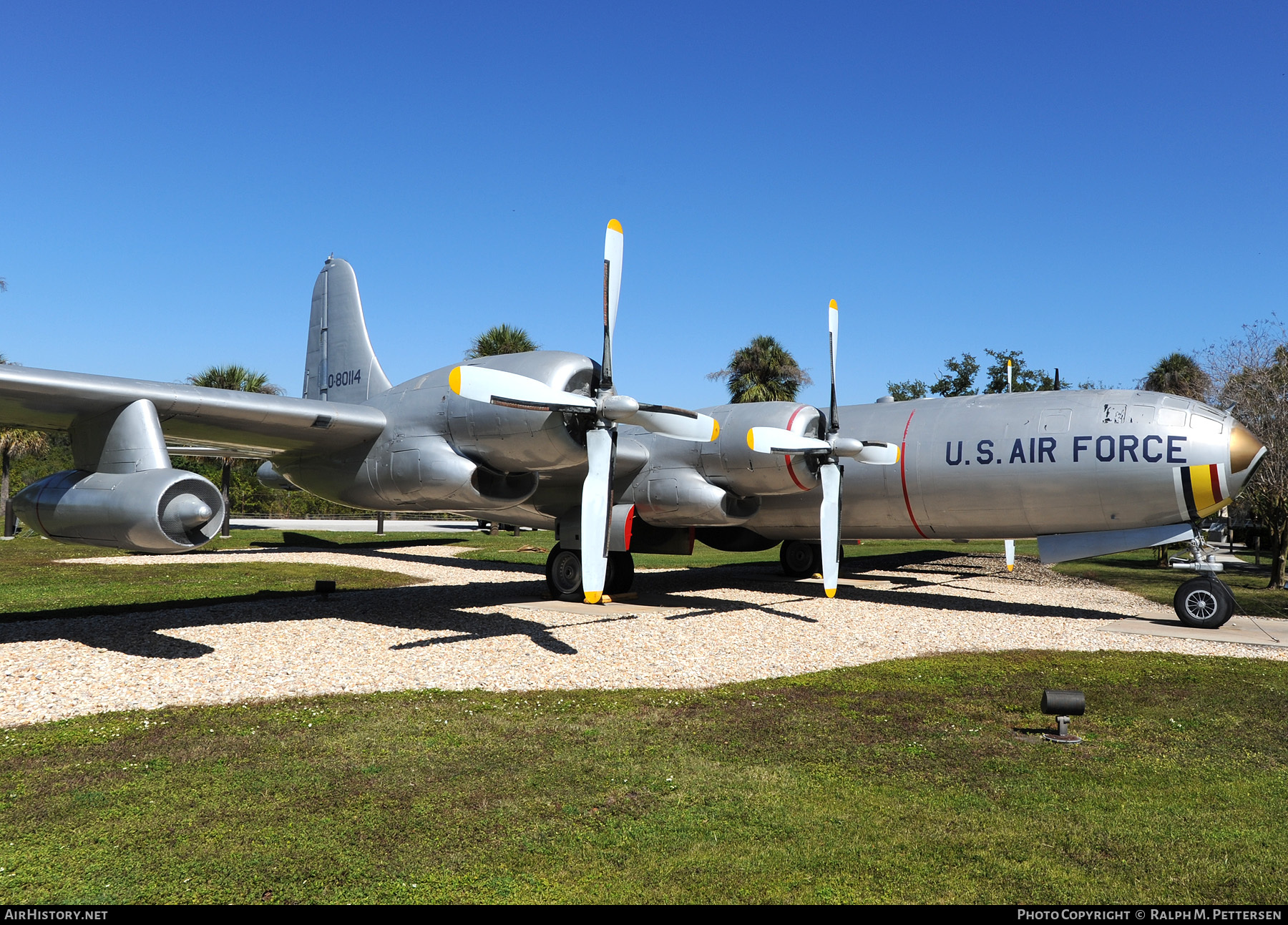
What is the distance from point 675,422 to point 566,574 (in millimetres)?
4325

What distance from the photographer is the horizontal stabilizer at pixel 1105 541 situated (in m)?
14.0

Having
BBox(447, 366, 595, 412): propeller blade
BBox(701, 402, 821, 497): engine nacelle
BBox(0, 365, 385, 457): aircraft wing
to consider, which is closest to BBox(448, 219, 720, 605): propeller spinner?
BBox(447, 366, 595, 412): propeller blade

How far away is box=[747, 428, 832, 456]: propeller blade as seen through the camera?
1432 centimetres

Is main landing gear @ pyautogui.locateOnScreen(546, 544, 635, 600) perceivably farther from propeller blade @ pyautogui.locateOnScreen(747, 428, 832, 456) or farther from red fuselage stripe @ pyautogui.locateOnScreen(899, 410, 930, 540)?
red fuselage stripe @ pyautogui.locateOnScreen(899, 410, 930, 540)

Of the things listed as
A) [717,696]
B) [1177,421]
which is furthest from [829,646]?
[1177,421]

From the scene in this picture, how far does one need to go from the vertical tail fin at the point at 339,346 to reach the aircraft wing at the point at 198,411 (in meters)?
2.11

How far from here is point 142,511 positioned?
9594mm

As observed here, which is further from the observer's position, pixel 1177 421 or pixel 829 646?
pixel 1177 421

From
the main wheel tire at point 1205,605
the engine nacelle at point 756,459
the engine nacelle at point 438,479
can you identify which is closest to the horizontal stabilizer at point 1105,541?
the main wheel tire at point 1205,605

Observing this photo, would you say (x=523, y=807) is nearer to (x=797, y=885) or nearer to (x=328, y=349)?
(x=797, y=885)

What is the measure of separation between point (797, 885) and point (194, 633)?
10567 mm

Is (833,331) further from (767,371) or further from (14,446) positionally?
(14,446)

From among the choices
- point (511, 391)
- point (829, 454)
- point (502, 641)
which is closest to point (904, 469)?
point (829, 454)

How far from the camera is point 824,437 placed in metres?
16.0
